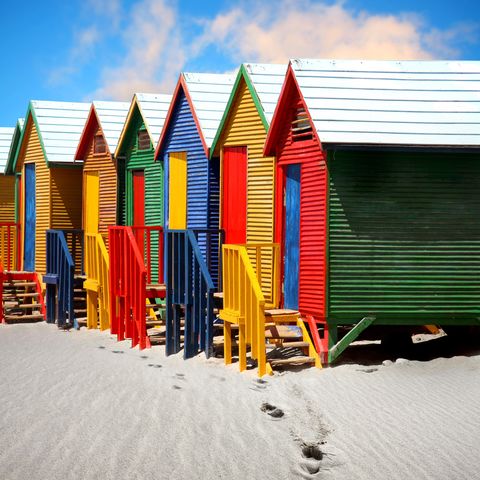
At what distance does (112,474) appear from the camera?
830 cm

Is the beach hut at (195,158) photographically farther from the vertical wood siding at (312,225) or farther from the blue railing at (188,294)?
the vertical wood siding at (312,225)

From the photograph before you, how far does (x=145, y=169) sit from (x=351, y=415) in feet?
42.7

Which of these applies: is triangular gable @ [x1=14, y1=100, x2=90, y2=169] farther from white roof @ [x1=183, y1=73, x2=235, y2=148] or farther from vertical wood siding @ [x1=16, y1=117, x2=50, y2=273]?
white roof @ [x1=183, y1=73, x2=235, y2=148]

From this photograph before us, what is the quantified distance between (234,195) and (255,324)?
17.5 feet

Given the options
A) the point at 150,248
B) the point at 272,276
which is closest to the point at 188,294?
the point at 272,276

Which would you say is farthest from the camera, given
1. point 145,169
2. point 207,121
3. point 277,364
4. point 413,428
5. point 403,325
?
point 145,169

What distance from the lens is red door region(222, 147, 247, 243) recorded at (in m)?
17.7

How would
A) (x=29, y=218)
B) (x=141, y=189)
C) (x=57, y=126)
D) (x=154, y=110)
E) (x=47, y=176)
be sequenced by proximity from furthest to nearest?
1. (x=29, y=218)
2. (x=57, y=126)
3. (x=47, y=176)
4. (x=141, y=189)
5. (x=154, y=110)

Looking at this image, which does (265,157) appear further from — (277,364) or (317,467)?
(317,467)

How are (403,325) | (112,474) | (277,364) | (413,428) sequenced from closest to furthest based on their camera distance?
(112,474), (413,428), (277,364), (403,325)

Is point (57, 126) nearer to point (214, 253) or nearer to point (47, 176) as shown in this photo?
point (47, 176)

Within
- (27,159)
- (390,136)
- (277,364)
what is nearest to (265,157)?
(390,136)

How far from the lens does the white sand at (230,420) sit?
8.58 meters

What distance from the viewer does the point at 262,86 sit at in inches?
680
